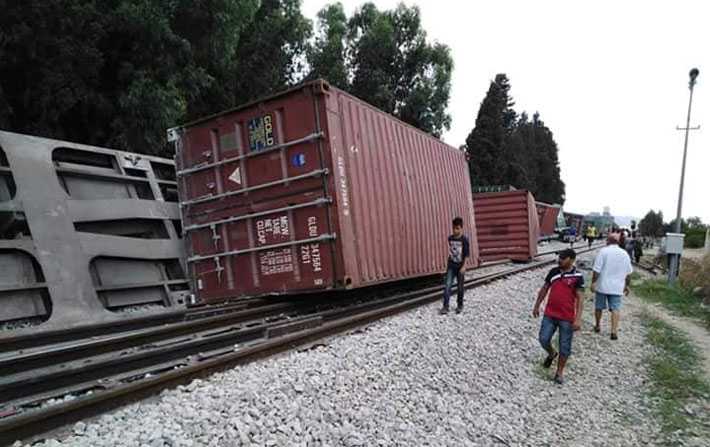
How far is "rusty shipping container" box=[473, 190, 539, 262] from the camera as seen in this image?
56.0 feet

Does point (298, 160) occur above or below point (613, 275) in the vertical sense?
above

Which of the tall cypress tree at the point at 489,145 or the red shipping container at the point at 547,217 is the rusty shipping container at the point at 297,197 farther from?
the tall cypress tree at the point at 489,145

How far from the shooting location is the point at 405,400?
4.11 meters

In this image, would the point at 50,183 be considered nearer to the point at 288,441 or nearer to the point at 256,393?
the point at 256,393

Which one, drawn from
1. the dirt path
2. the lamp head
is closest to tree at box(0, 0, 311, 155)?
the dirt path

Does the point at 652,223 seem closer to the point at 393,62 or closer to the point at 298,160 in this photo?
the point at 393,62

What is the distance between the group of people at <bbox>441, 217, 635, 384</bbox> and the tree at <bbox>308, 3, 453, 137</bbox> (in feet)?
62.0

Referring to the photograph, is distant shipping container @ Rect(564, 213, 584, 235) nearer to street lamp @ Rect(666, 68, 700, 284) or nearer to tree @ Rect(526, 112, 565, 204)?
tree @ Rect(526, 112, 565, 204)

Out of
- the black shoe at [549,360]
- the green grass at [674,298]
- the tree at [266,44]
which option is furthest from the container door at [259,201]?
the tree at [266,44]

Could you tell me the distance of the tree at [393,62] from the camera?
83.8 ft

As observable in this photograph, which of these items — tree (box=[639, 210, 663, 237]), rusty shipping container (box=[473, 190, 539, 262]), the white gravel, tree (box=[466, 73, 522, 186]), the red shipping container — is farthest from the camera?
tree (box=[639, 210, 663, 237])

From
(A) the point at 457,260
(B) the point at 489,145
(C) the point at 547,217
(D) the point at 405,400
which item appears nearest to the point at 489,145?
(B) the point at 489,145

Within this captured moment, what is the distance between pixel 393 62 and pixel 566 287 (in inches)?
912

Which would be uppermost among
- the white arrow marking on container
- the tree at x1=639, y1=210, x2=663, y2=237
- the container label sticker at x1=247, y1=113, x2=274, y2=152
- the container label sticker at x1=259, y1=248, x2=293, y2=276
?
the container label sticker at x1=247, y1=113, x2=274, y2=152
